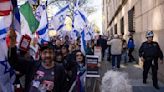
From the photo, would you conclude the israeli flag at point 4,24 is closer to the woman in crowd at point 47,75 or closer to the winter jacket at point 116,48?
the woman in crowd at point 47,75

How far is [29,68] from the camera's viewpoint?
7152 millimetres

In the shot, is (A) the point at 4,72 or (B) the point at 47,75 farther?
(A) the point at 4,72

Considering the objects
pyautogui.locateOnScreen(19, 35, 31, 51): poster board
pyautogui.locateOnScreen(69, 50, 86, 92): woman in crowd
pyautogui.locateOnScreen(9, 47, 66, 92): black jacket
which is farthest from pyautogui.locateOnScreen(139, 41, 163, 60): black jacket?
pyautogui.locateOnScreen(9, 47, 66, 92): black jacket

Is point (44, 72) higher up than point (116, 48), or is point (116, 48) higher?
point (44, 72)

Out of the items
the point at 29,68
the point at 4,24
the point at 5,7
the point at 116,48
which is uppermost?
the point at 5,7

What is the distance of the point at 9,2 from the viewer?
6238 millimetres

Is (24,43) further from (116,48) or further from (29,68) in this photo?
(116,48)

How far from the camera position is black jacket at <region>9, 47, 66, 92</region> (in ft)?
19.8

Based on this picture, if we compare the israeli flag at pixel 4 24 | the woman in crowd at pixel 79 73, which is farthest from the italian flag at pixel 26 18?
the israeli flag at pixel 4 24

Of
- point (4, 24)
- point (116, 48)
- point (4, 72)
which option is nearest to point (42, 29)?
point (4, 24)

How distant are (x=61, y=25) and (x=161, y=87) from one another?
8050 mm

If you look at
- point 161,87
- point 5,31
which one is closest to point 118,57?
point 161,87

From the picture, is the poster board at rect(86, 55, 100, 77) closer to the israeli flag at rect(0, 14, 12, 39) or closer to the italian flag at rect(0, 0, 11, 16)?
the israeli flag at rect(0, 14, 12, 39)

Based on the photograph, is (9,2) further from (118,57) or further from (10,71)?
(118,57)
